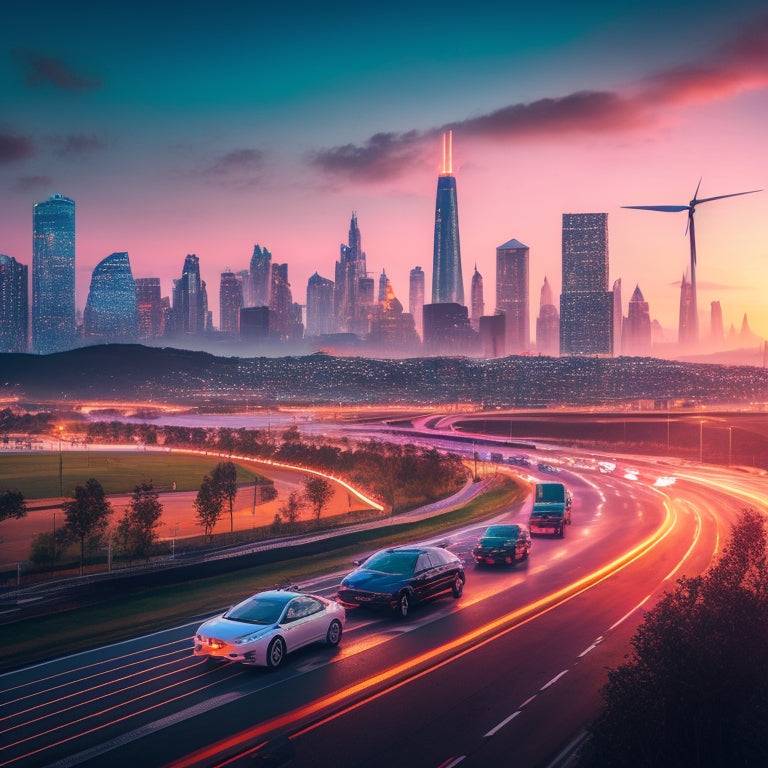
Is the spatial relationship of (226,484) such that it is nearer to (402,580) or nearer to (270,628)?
(402,580)

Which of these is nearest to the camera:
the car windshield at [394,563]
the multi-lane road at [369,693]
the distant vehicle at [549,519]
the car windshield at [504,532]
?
the multi-lane road at [369,693]

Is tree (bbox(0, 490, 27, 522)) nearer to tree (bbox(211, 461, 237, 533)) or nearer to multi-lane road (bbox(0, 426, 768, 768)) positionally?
tree (bbox(211, 461, 237, 533))

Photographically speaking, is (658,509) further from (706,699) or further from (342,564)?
(706,699)

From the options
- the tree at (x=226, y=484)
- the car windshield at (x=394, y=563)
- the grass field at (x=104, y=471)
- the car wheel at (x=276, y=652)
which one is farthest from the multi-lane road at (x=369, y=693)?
the grass field at (x=104, y=471)

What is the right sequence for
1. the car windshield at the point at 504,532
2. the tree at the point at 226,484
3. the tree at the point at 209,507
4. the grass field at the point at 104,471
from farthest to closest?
the grass field at the point at 104,471, the tree at the point at 226,484, the tree at the point at 209,507, the car windshield at the point at 504,532

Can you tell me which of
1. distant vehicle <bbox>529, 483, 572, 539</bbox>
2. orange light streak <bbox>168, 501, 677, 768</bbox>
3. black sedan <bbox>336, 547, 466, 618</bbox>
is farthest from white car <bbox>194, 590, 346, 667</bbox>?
distant vehicle <bbox>529, 483, 572, 539</bbox>

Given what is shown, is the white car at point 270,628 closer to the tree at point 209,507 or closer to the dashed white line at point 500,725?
the dashed white line at point 500,725

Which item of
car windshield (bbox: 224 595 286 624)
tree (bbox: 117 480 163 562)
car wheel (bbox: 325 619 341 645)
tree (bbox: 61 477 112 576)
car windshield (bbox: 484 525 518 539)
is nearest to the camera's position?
car windshield (bbox: 224 595 286 624)

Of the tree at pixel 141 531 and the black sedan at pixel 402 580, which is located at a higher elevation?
the black sedan at pixel 402 580
